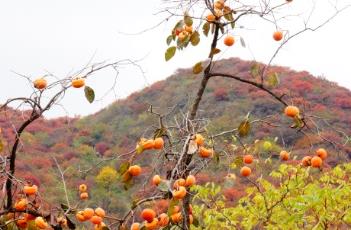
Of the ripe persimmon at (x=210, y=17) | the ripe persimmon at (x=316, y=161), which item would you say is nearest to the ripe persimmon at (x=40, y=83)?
the ripe persimmon at (x=210, y=17)

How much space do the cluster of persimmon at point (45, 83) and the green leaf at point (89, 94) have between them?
8 centimetres

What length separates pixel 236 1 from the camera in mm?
Answer: 2572

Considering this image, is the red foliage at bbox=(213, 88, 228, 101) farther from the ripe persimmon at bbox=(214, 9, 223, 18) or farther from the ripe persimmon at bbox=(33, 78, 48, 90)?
the ripe persimmon at bbox=(33, 78, 48, 90)

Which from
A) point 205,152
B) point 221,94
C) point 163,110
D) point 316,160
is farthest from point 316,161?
point 221,94

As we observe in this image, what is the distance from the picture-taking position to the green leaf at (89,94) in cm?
255

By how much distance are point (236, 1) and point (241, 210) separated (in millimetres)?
3754

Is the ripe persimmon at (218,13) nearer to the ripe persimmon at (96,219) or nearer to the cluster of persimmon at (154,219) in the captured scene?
the cluster of persimmon at (154,219)

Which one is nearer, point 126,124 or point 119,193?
point 119,193

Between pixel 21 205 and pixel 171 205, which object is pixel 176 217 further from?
pixel 21 205

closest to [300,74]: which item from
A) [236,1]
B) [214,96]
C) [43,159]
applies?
[214,96]

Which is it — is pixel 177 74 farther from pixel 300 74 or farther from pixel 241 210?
pixel 241 210

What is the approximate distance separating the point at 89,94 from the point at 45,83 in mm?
181

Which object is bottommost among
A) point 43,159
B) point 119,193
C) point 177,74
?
point 119,193

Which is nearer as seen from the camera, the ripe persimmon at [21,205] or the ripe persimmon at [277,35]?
the ripe persimmon at [21,205]
